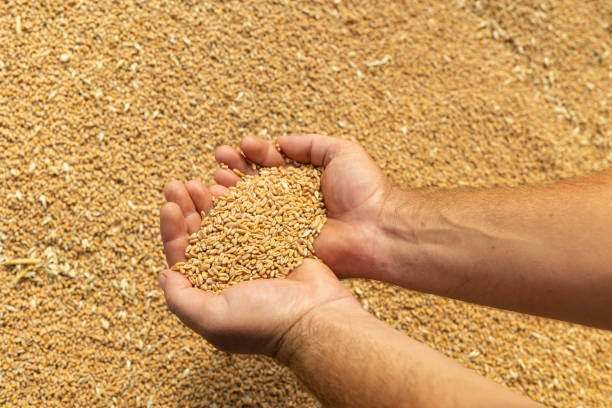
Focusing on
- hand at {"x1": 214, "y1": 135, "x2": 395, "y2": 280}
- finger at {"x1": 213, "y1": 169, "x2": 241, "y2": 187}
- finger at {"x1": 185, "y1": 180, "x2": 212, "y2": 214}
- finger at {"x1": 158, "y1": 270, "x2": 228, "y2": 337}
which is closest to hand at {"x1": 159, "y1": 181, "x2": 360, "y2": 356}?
finger at {"x1": 158, "y1": 270, "x2": 228, "y2": 337}

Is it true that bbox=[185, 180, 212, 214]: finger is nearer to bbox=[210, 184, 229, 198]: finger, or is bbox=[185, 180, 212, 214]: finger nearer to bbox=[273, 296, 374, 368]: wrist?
bbox=[210, 184, 229, 198]: finger

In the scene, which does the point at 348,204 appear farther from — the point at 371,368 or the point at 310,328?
the point at 371,368

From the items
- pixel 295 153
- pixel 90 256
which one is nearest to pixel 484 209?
pixel 295 153

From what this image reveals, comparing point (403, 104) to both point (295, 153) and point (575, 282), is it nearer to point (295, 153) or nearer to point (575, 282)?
point (295, 153)

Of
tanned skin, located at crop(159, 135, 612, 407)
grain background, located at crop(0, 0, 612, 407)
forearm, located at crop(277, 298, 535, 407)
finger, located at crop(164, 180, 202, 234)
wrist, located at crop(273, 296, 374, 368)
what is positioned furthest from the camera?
grain background, located at crop(0, 0, 612, 407)

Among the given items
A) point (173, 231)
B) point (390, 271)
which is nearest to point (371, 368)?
point (390, 271)

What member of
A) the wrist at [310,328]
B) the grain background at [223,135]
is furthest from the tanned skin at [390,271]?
the grain background at [223,135]

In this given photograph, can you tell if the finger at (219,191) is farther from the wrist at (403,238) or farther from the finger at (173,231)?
the wrist at (403,238)

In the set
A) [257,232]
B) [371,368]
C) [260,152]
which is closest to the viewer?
[371,368]
